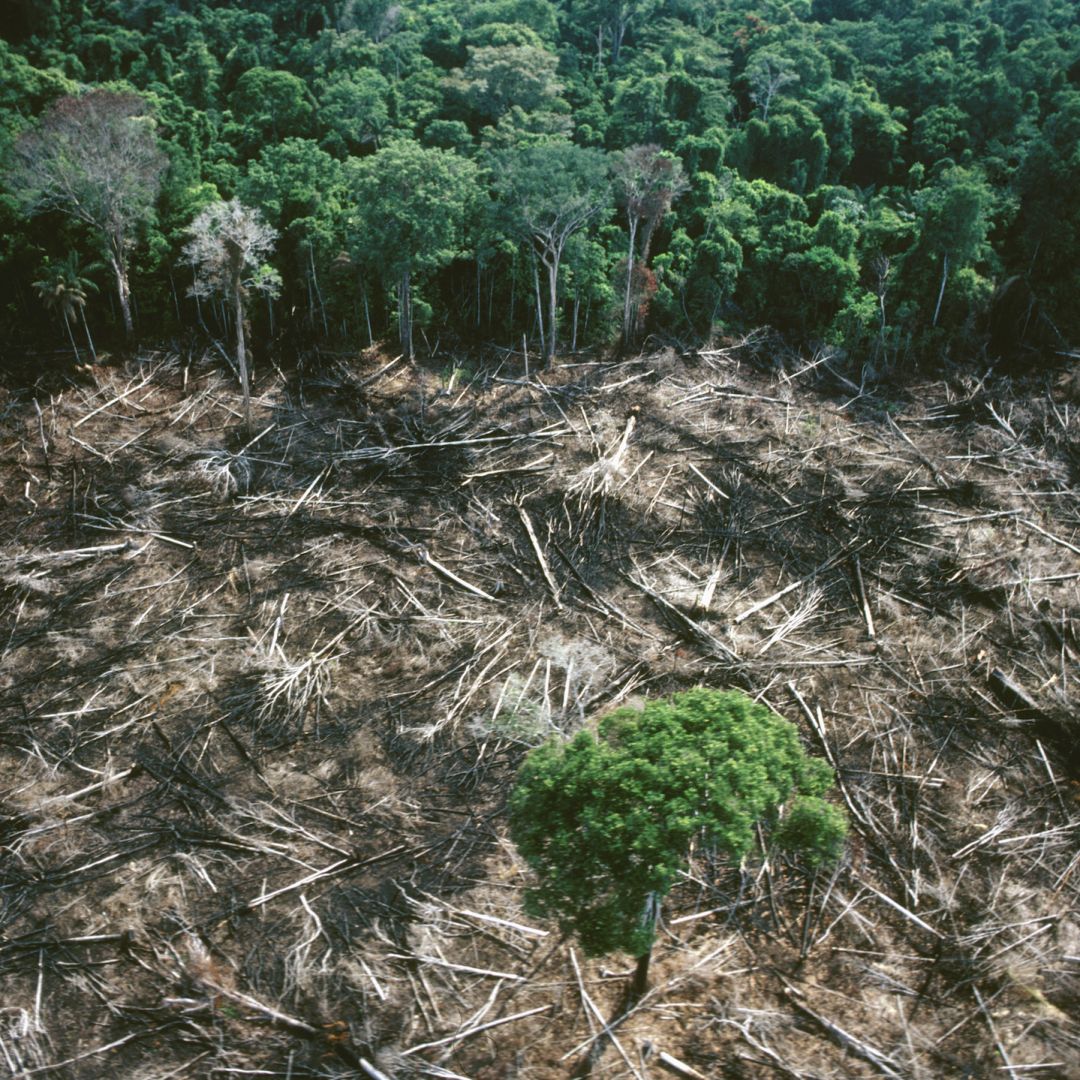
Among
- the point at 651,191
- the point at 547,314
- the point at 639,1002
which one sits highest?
the point at 651,191

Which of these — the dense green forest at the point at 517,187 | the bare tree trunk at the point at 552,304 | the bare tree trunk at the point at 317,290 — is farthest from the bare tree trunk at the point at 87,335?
the bare tree trunk at the point at 552,304

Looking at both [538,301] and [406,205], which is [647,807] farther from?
[538,301]

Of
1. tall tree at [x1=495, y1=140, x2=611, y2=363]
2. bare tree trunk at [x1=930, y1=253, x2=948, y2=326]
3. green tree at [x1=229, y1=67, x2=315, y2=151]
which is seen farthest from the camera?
green tree at [x1=229, y1=67, x2=315, y2=151]

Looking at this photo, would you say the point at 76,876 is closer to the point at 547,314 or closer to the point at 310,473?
the point at 310,473

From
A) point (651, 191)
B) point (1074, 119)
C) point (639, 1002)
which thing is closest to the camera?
point (639, 1002)

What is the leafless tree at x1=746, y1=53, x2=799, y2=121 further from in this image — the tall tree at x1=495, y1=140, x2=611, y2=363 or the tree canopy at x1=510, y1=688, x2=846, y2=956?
the tree canopy at x1=510, y1=688, x2=846, y2=956

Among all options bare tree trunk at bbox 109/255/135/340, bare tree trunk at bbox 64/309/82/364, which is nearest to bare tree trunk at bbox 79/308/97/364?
bare tree trunk at bbox 64/309/82/364

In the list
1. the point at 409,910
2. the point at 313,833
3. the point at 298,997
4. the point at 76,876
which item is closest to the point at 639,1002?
the point at 409,910

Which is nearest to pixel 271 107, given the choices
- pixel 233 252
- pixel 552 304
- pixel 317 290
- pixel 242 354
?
pixel 317 290
